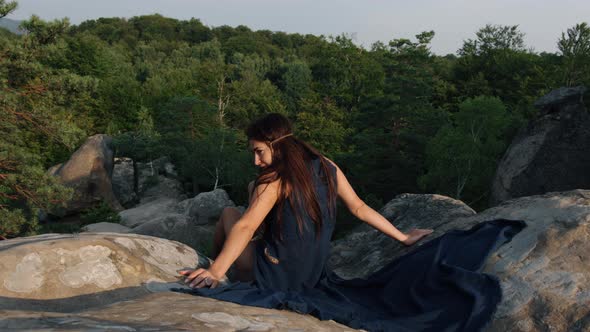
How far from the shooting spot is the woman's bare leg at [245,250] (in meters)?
3.67

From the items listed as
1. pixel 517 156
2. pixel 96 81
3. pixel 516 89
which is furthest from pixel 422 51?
pixel 96 81

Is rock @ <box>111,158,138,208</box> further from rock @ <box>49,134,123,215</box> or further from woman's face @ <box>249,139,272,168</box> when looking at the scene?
woman's face @ <box>249,139,272,168</box>

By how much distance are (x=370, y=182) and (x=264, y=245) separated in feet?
73.7

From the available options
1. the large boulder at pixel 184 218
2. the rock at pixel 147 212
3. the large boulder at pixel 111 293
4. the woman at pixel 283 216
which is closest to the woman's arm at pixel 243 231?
the woman at pixel 283 216

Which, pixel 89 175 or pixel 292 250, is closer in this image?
pixel 292 250

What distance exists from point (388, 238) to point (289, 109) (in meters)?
44.3

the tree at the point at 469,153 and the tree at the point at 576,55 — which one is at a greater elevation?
the tree at the point at 576,55

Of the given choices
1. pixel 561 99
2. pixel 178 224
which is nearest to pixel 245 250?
pixel 561 99

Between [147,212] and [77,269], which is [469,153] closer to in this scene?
[147,212]

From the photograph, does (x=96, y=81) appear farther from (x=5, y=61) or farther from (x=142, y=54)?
(x=142, y=54)

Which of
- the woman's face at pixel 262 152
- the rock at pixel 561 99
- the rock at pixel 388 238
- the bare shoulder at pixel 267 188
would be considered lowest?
the rock at pixel 388 238

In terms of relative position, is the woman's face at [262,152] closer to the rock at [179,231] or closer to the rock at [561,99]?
the rock at [561,99]

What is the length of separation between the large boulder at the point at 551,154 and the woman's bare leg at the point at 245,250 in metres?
10.6

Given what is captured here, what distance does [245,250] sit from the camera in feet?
12.3
